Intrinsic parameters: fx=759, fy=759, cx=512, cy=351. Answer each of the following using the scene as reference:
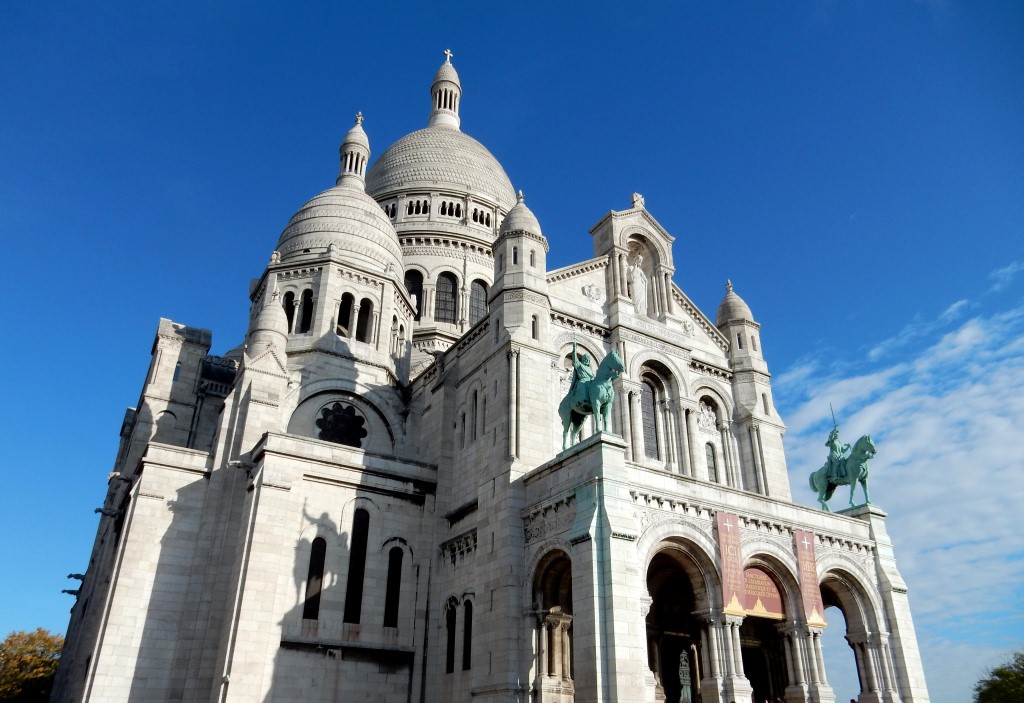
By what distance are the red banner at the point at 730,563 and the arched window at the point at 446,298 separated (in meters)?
Result: 27.5

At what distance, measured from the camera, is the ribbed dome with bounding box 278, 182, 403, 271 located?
38.8 m

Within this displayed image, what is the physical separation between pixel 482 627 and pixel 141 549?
1254 centimetres

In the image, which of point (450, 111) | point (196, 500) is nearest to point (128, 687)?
point (196, 500)

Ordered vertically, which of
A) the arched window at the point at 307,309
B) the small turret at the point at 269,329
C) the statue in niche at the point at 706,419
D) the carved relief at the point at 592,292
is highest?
the arched window at the point at 307,309

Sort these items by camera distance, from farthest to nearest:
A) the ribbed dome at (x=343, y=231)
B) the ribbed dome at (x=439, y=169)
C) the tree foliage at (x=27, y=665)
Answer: the ribbed dome at (x=439, y=169) → the tree foliage at (x=27, y=665) → the ribbed dome at (x=343, y=231)

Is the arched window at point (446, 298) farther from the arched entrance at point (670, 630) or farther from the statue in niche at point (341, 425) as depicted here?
the arched entrance at point (670, 630)

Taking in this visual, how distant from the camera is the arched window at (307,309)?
36.8 m

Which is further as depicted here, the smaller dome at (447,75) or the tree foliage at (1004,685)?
the smaller dome at (447,75)

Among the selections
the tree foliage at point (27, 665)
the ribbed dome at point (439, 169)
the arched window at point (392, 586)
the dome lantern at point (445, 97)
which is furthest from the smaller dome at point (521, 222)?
the tree foliage at point (27, 665)

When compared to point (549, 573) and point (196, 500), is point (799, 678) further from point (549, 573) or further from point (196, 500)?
point (196, 500)

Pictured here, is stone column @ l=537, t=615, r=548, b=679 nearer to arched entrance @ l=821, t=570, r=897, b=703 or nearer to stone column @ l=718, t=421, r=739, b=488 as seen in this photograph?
arched entrance @ l=821, t=570, r=897, b=703

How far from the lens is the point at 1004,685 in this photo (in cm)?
4762

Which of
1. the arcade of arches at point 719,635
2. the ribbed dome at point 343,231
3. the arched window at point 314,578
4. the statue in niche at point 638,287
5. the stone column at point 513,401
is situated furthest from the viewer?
the ribbed dome at point 343,231

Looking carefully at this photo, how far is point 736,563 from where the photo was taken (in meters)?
24.2
